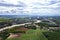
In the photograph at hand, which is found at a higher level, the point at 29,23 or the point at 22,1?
the point at 22,1

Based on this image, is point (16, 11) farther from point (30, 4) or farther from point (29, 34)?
point (29, 34)

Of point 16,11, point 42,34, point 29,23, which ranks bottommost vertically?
point 42,34

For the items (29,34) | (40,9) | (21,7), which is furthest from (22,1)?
(29,34)

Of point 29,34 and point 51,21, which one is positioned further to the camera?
point 51,21

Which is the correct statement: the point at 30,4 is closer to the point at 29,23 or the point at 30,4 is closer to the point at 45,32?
the point at 29,23

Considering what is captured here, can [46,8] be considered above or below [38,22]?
above

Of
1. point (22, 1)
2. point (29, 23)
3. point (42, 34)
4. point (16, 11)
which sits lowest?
point (42, 34)

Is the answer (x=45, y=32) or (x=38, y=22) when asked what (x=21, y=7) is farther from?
(x=45, y=32)

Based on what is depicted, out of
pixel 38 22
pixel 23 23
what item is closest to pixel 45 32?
pixel 38 22

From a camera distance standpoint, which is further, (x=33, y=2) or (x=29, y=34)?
(x=33, y=2)
